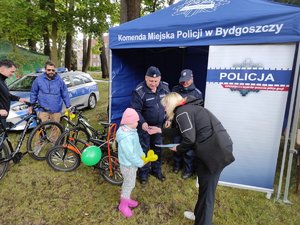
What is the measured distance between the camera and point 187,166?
13.6 feet

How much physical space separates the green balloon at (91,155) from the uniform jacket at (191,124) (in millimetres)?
1472

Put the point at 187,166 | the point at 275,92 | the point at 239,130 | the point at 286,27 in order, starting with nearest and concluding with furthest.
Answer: the point at 286,27
the point at 275,92
the point at 239,130
the point at 187,166

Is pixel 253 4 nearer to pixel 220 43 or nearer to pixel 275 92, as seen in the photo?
pixel 220 43

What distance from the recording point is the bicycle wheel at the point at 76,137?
13.0 ft

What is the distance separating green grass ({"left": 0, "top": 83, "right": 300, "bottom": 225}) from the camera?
10.0 ft

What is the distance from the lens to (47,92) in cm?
460

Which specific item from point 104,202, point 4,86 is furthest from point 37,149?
point 104,202

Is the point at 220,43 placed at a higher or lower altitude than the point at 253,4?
lower

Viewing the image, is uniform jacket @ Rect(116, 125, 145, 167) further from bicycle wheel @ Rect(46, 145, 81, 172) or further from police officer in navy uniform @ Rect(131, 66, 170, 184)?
bicycle wheel @ Rect(46, 145, 81, 172)

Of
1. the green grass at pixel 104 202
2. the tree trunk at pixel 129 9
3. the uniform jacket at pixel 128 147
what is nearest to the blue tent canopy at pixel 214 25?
the uniform jacket at pixel 128 147

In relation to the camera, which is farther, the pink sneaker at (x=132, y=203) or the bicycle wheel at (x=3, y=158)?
the bicycle wheel at (x=3, y=158)

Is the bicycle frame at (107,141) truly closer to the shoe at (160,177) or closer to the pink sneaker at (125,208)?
the pink sneaker at (125,208)

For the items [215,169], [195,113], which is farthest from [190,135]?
[215,169]

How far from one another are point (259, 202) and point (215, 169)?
1.51 metres
